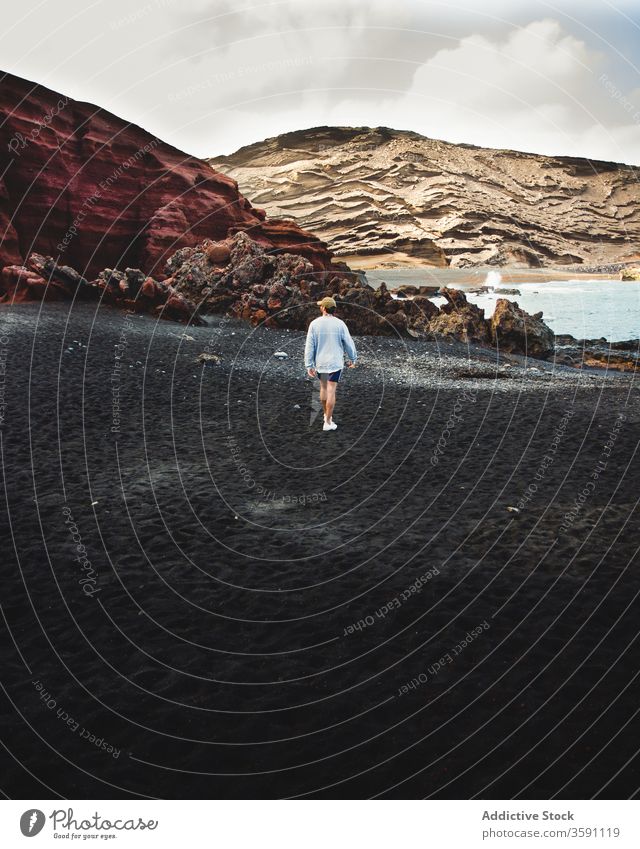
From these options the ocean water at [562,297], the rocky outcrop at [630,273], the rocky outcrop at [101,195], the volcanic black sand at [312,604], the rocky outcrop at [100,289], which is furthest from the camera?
the rocky outcrop at [630,273]

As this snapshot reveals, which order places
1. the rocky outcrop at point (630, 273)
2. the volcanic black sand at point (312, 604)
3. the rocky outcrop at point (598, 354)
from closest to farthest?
the volcanic black sand at point (312, 604) → the rocky outcrop at point (598, 354) → the rocky outcrop at point (630, 273)

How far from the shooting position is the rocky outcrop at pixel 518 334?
27484 millimetres

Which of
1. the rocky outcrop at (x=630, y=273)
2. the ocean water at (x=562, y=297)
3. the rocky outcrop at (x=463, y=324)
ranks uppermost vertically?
the rocky outcrop at (x=630, y=273)

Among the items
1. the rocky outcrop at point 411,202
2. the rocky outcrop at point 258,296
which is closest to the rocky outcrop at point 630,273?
the rocky outcrop at point 411,202

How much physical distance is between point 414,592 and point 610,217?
217 ft

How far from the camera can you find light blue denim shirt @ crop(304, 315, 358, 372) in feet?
39.0

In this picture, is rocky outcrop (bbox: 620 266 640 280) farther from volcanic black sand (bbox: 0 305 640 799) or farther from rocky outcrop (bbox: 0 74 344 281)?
volcanic black sand (bbox: 0 305 640 799)

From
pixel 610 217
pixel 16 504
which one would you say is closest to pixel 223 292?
pixel 16 504

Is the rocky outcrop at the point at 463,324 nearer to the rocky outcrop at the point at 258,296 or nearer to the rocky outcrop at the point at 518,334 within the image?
the rocky outcrop at the point at 258,296

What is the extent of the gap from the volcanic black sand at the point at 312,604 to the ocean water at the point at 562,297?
23.4m

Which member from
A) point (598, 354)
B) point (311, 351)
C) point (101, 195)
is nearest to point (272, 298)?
point (101, 195)

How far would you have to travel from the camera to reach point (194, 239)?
3584 cm

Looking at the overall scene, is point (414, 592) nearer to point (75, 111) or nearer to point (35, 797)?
point (35, 797)

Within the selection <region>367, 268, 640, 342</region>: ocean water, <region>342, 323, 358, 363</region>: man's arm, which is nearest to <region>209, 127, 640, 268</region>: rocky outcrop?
<region>367, 268, 640, 342</region>: ocean water
